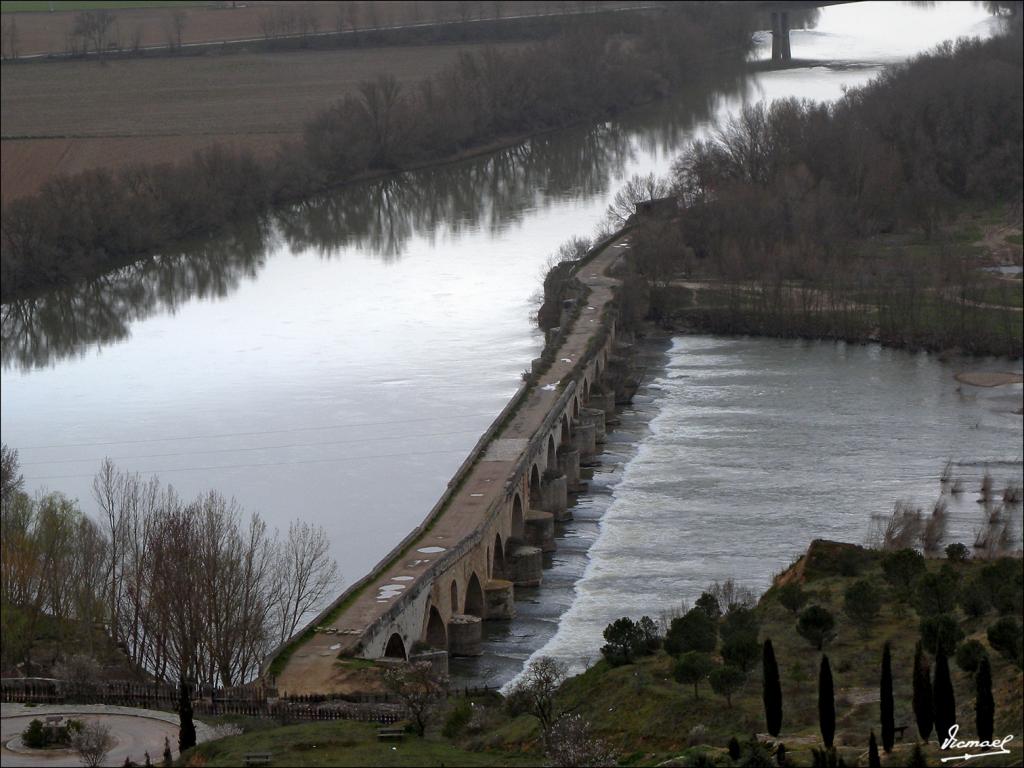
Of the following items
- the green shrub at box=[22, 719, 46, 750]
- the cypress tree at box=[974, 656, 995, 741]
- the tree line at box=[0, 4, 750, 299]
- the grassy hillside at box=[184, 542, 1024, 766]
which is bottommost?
the grassy hillside at box=[184, 542, 1024, 766]

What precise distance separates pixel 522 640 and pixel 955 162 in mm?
41446

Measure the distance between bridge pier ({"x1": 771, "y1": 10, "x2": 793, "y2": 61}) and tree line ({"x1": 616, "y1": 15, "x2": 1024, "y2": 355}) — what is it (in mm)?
27762

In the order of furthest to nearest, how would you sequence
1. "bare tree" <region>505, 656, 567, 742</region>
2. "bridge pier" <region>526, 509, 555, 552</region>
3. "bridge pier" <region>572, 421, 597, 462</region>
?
"bridge pier" <region>572, 421, 597, 462</region>
"bridge pier" <region>526, 509, 555, 552</region>
"bare tree" <region>505, 656, 567, 742</region>

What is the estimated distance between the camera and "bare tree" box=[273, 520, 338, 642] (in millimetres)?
30047

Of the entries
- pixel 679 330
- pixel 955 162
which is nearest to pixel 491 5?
pixel 955 162

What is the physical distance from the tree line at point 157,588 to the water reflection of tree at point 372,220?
2289 centimetres

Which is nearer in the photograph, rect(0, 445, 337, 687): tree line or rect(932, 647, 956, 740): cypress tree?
rect(932, 647, 956, 740): cypress tree

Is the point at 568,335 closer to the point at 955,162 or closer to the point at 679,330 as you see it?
the point at 679,330

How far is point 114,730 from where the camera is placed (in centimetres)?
2134

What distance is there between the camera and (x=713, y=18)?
108 meters

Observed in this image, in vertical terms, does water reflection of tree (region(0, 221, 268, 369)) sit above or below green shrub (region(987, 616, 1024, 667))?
below

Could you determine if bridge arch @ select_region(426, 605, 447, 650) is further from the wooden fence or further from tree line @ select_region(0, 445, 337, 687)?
the wooden fence

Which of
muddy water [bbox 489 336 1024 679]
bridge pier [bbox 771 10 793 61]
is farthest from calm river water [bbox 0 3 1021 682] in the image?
bridge pier [bbox 771 10 793 61]

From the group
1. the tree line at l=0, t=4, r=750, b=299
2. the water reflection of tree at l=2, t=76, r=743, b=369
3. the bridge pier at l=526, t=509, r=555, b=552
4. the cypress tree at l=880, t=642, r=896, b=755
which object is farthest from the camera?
the tree line at l=0, t=4, r=750, b=299
